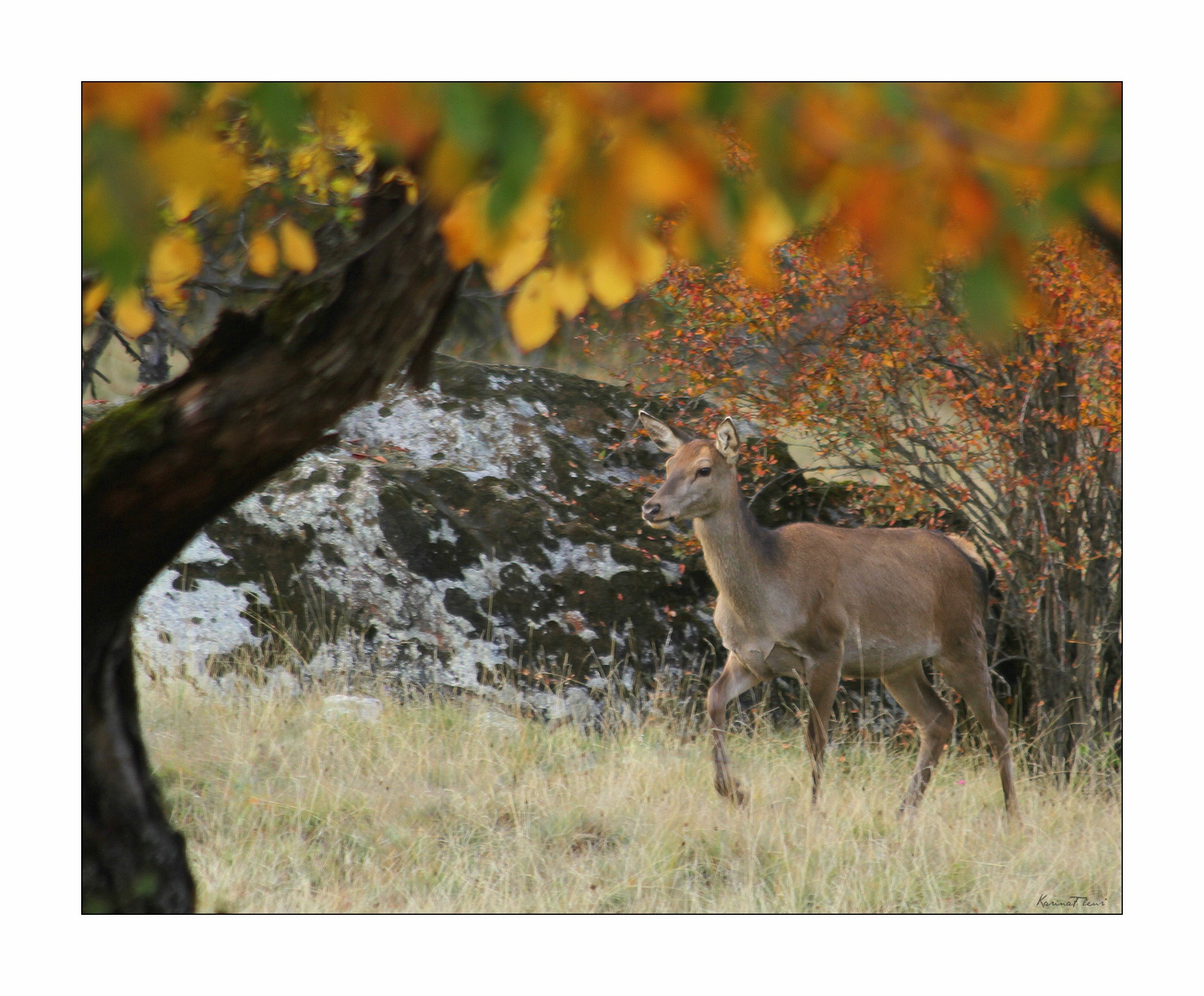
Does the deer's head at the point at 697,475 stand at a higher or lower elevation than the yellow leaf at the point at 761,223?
lower

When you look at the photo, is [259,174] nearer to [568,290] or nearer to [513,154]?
[568,290]

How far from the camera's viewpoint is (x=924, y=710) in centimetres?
572

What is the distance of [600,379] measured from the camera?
7980 millimetres

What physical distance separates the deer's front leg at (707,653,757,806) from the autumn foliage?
1.35 metres

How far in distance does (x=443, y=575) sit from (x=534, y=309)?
13.6 ft

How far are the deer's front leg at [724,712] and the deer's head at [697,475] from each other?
0.72 m

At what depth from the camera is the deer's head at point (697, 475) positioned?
5.04 m

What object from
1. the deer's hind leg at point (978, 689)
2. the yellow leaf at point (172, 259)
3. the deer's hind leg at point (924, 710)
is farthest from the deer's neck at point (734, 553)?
the yellow leaf at point (172, 259)

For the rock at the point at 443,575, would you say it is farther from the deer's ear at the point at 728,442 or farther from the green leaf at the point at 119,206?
the green leaf at the point at 119,206

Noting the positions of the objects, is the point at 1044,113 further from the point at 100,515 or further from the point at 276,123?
the point at 100,515

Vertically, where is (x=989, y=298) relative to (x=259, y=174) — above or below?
below

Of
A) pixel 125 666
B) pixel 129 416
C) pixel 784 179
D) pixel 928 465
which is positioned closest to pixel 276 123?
pixel 784 179

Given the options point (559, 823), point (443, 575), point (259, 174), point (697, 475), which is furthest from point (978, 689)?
point (259, 174)

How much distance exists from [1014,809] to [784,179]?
13.0 ft
